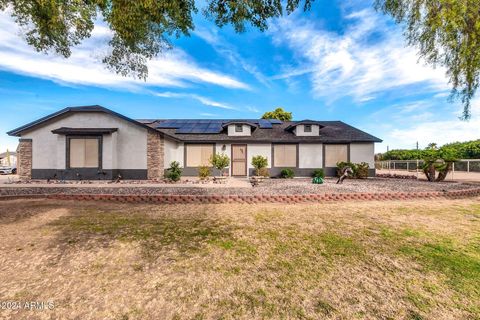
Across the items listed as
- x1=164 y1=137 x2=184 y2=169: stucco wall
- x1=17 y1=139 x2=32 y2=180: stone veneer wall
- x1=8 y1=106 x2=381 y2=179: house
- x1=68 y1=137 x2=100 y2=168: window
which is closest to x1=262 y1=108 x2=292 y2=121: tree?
x1=8 y1=106 x2=381 y2=179: house

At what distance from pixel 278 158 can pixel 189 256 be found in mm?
14533

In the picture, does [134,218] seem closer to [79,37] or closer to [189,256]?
[189,256]

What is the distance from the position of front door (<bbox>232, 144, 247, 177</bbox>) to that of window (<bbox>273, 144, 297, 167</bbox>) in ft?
8.47

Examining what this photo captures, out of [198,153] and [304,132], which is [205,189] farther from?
[304,132]

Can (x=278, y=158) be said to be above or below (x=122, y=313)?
above

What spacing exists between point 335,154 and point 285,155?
4265 millimetres

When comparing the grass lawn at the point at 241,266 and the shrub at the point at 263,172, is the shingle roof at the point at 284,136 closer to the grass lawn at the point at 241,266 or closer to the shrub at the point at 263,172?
the shrub at the point at 263,172

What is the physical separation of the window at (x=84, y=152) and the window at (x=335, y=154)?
17.6 m

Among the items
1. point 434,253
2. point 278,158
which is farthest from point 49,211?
point 278,158

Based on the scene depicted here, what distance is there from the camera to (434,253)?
150 inches

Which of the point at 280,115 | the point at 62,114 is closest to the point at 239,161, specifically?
the point at 62,114

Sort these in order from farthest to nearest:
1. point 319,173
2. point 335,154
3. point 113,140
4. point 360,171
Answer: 1. point 335,154
2. point 319,173
3. point 360,171
4. point 113,140

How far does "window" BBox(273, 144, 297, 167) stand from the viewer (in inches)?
685

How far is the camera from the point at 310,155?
57.1 feet
